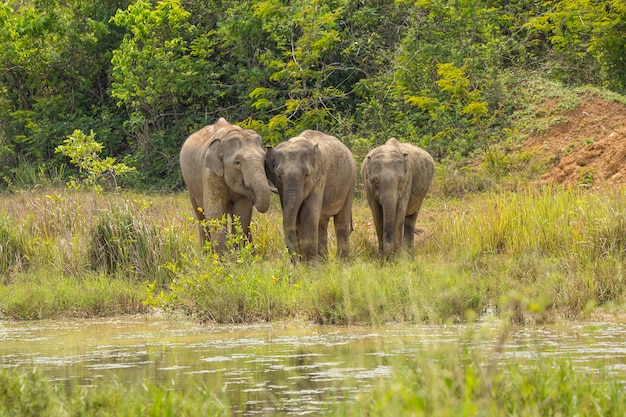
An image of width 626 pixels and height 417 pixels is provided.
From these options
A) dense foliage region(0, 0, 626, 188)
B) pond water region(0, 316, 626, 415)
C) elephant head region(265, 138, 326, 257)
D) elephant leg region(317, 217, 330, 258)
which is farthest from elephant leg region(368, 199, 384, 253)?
dense foliage region(0, 0, 626, 188)

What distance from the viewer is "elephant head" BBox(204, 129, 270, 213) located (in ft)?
45.0

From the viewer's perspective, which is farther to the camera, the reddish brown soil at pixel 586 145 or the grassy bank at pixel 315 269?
the reddish brown soil at pixel 586 145

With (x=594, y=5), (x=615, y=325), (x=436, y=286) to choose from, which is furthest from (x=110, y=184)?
(x=615, y=325)

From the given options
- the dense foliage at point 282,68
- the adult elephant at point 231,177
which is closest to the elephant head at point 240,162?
the adult elephant at point 231,177

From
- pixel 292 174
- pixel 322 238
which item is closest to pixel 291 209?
pixel 292 174

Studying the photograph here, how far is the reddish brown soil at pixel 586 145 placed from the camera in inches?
782

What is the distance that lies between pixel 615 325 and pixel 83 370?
4768mm

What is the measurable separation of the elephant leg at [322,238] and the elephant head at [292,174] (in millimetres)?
1026

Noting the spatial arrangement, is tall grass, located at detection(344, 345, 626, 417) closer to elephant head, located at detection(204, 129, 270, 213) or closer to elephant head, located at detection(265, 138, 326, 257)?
elephant head, located at detection(204, 129, 270, 213)

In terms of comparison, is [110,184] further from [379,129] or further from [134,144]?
[379,129]

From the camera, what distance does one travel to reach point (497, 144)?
2302 cm

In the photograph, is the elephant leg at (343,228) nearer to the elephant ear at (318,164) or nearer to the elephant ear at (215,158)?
the elephant ear at (318,164)

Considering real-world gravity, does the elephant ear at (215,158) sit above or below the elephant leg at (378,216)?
above

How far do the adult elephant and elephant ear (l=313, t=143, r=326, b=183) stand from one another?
0.71 metres
